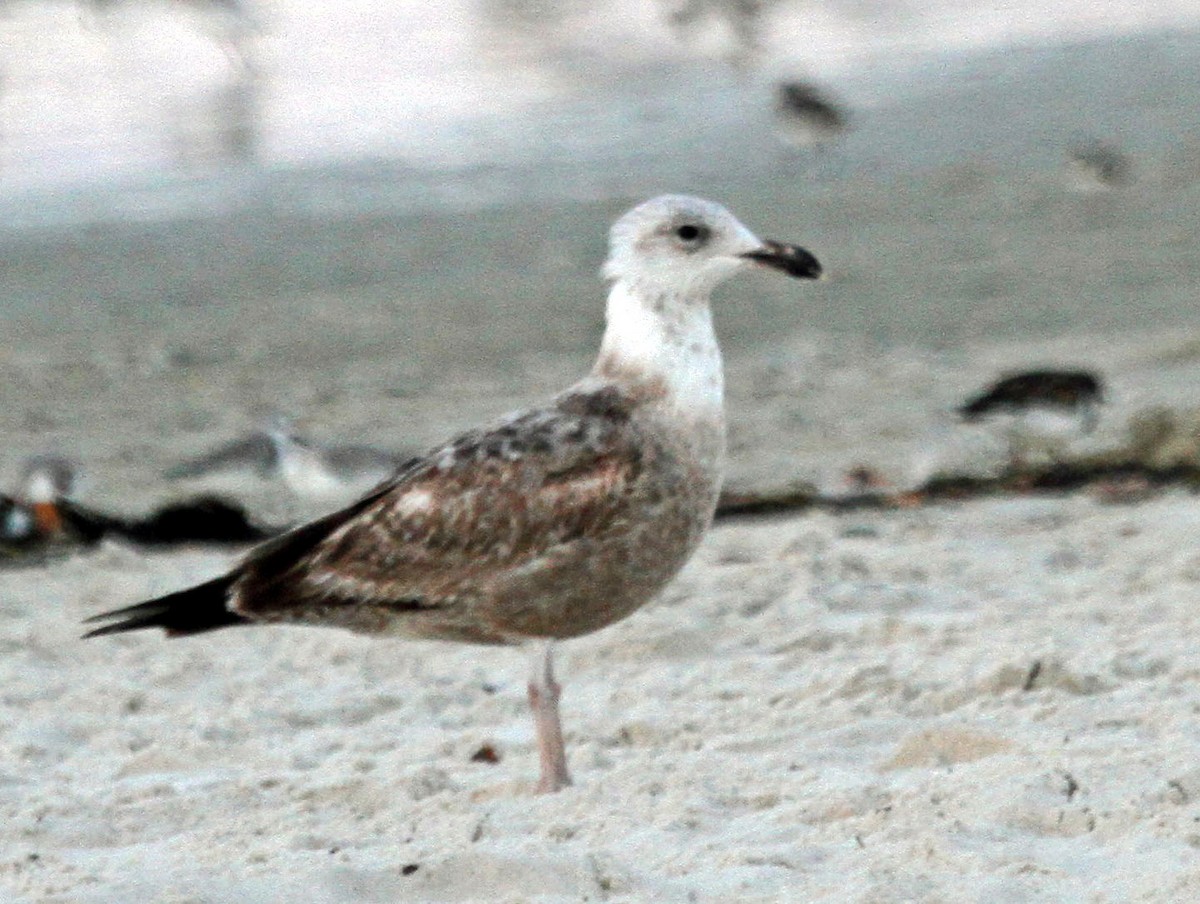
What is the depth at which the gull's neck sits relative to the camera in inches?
229

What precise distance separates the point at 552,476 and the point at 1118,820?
5.14 feet

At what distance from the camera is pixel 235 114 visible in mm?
17156

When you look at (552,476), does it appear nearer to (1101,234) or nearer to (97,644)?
(97,644)

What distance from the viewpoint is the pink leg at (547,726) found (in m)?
5.48

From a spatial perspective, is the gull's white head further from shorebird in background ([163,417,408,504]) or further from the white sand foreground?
shorebird in background ([163,417,408,504])

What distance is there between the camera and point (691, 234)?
6.02m

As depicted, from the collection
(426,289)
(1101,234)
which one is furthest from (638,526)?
(1101,234)

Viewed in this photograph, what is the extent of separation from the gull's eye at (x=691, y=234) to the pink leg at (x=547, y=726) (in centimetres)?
101

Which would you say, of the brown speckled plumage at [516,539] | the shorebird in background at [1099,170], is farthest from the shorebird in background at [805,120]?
the brown speckled plumage at [516,539]

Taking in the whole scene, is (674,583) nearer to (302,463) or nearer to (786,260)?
(786,260)

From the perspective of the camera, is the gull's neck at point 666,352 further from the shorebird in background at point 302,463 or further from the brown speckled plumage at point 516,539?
the shorebird in background at point 302,463

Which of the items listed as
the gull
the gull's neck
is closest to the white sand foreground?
the gull

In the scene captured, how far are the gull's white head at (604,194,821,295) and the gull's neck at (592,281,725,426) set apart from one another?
0.10 ft

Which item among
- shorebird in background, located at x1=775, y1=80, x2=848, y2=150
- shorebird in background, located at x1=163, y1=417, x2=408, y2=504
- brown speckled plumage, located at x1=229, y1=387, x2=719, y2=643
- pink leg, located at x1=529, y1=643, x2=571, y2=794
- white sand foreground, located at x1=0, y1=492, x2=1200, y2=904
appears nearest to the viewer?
white sand foreground, located at x1=0, y1=492, x2=1200, y2=904
